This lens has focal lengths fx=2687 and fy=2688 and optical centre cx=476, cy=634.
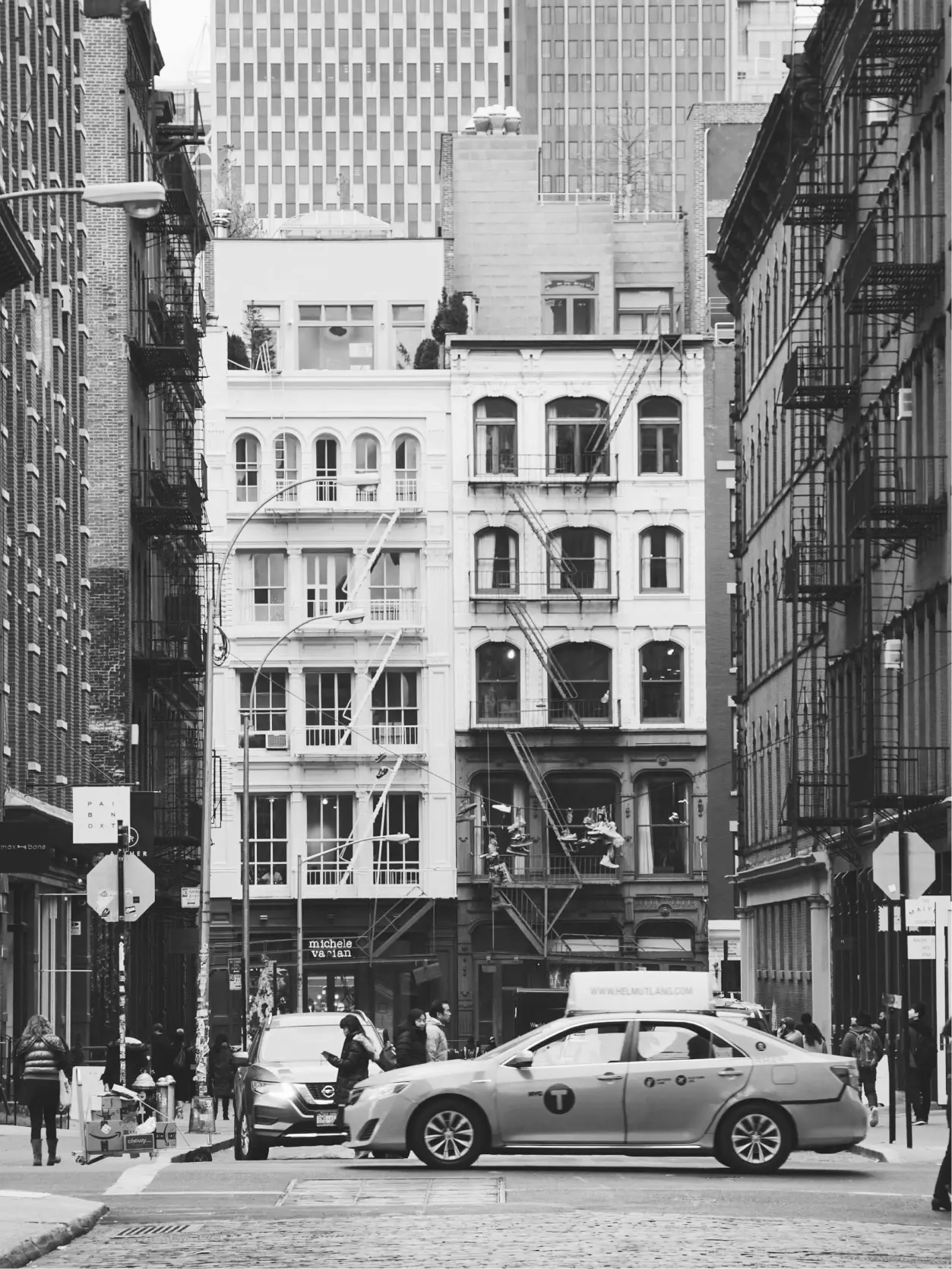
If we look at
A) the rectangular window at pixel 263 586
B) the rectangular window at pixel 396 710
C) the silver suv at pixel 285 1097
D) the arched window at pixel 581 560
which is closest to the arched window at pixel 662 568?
the arched window at pixel 581 560

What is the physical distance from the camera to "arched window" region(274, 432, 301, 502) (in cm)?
8594

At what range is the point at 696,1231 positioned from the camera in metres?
17.4

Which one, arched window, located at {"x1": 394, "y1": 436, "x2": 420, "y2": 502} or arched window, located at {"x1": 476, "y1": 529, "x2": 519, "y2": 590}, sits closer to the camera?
arched window, located at {"x1": 476, "y1": 529, "x2": 519, "y2": 590}

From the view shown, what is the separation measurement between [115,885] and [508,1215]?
35.3ft

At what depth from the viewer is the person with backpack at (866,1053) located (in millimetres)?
37875

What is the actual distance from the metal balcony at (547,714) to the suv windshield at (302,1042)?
53.9 meters

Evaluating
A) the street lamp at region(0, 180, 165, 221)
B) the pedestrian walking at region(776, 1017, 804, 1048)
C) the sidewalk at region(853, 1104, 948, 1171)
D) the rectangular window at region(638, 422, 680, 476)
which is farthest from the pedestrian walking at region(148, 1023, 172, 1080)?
the rectangular window at region(638, 422, 680, 476)

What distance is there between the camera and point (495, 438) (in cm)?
8569

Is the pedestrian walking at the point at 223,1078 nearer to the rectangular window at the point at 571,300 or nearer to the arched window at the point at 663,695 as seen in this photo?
the arched window at the point at 663,695

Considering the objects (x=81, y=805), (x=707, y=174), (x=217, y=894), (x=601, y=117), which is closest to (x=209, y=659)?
(x=81, y=805)

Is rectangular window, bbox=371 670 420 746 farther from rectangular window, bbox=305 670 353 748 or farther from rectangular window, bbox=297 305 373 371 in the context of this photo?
rectangular window, bbox=297 305 373 371

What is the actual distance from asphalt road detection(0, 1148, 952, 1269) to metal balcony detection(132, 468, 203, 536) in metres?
33.7

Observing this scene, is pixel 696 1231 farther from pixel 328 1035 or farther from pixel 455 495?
pixel 455 495

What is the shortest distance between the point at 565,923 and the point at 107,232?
1268 inches
